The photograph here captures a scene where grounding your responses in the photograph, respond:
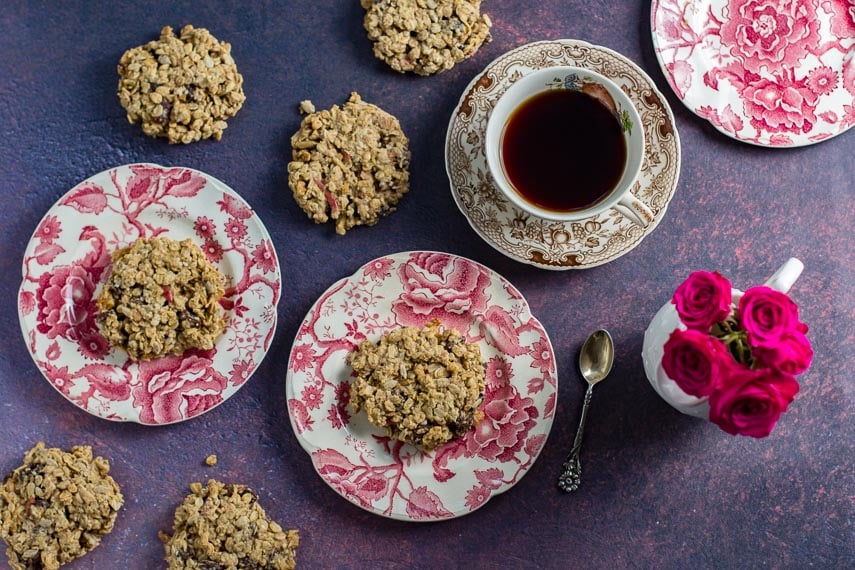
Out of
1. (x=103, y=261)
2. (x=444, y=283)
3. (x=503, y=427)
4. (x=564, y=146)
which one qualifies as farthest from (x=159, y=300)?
(x=564, y=146)

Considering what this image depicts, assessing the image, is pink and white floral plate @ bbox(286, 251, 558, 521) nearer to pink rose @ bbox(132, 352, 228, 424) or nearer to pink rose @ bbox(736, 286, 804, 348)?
pink rose @ bbox(132, 352, 228, 424)

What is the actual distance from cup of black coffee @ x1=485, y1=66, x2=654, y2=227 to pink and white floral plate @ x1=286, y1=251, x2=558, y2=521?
0.20 m

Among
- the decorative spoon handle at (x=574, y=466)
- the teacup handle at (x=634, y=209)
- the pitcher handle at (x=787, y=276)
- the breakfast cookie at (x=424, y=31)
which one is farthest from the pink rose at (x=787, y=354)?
the breakfast cookie at (x=424, y=31)

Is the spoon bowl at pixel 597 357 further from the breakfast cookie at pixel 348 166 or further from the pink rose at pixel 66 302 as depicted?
the pink rose at pixel 66 302

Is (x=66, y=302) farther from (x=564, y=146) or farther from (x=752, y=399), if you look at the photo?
(x=752, y=399)

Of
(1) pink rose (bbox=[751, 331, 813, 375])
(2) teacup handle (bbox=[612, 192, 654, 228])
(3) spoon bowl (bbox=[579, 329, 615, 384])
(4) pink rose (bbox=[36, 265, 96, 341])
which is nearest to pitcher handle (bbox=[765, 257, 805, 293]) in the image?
(1) pink rose (bbox=[751, 331, 813, 375])

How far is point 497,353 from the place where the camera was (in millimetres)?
1596

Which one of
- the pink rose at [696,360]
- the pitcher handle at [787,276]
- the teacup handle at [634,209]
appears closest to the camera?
the pink rose at [696,360]

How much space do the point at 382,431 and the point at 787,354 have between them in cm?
79

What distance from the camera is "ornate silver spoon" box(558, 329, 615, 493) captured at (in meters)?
1.59

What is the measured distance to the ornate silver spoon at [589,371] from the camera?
5.23 feet

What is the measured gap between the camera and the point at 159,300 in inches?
59.4

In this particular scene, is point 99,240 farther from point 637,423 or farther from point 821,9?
point 821,9

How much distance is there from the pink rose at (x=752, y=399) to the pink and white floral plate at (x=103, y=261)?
866 millimetres
